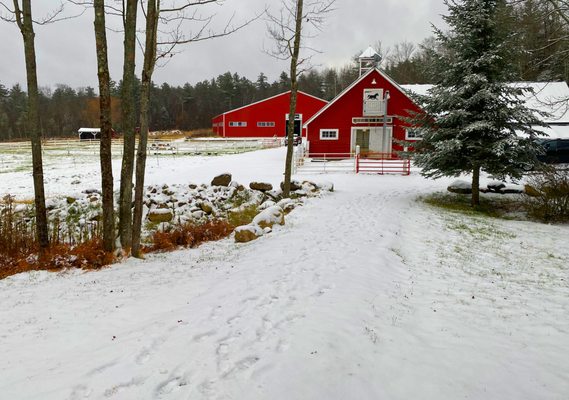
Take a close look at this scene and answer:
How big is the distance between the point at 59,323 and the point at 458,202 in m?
13.3

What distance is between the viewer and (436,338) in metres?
4.15

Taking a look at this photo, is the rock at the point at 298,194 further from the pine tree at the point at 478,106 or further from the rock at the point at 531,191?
the rock at the point at 531,191

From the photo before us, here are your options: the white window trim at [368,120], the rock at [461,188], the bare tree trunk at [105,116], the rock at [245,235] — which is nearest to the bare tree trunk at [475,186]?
the rock at [461,188]

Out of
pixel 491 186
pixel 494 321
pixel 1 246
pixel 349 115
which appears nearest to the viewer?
pixel 494 321

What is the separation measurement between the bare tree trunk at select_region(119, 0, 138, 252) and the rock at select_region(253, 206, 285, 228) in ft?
10.5

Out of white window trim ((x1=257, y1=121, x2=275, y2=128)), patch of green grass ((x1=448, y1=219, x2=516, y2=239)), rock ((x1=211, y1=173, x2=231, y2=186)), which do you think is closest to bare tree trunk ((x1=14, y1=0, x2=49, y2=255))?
rock ((x1=211, y1=173, x2=231, y2=186))

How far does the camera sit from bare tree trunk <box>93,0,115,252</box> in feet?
23.2

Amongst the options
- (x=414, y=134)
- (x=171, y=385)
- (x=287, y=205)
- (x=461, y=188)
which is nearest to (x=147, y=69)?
(x=171, y=385)

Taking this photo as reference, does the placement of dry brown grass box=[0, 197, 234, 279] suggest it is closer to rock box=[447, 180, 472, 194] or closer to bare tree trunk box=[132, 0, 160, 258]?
bare tree trunk box=[132, 0, 160, 258]

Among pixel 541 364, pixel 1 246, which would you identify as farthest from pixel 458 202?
pixel 1 246

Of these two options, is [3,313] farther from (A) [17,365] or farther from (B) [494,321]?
(B) [494,321]

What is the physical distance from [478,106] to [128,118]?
443 inches

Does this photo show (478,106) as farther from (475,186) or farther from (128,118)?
(128,118)

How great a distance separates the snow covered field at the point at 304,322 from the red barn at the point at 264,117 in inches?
1452
